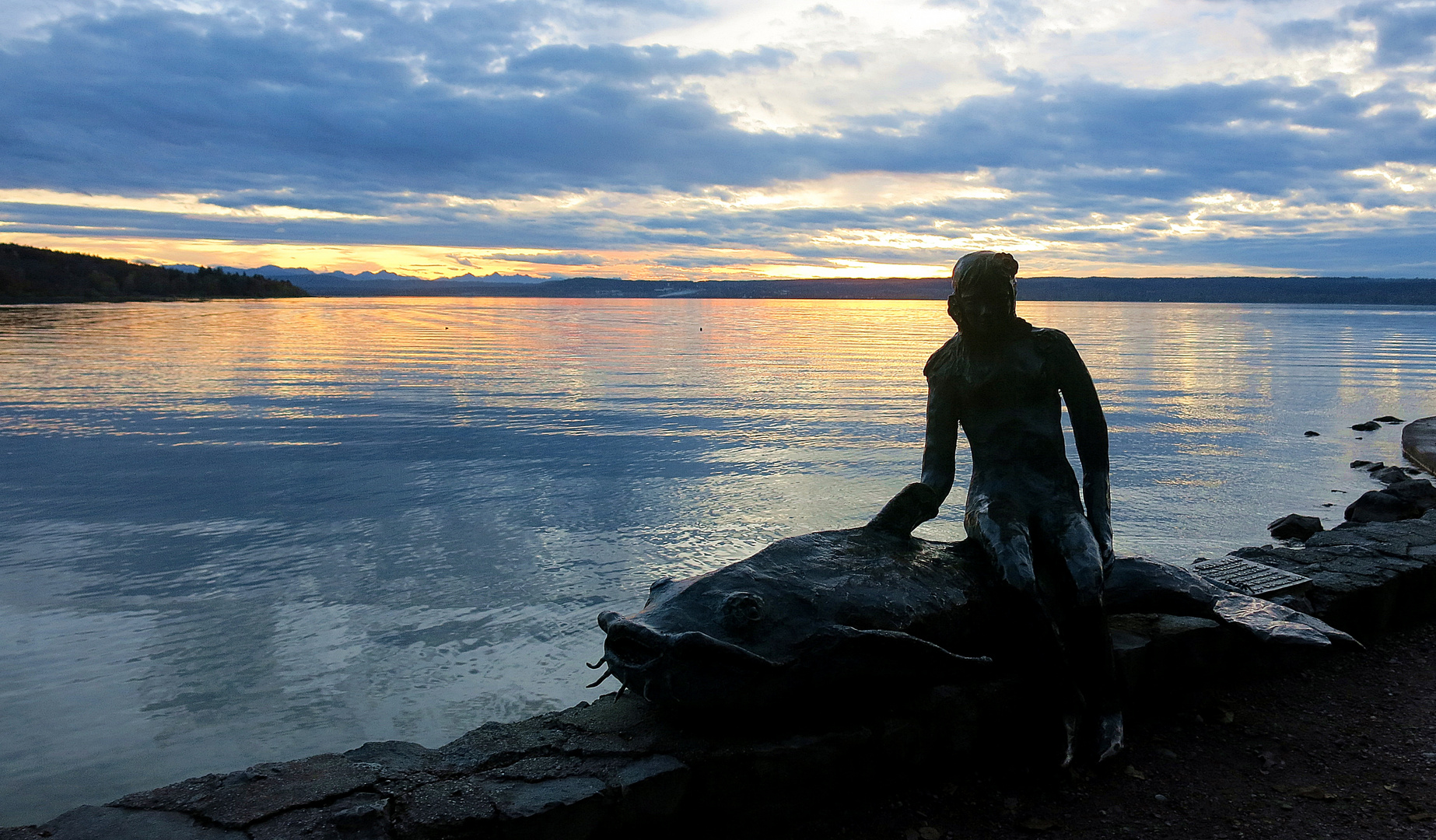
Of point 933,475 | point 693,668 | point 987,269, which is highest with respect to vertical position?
point 987,269

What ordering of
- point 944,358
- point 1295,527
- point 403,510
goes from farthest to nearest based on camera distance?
1. point 403,510
2. point 1295,527
3. point 944,358

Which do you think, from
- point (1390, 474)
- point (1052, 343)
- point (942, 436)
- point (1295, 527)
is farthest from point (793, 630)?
point (1390, 474)

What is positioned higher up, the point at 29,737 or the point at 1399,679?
the point at 1399,679

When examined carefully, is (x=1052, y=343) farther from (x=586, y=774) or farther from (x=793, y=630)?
(x=586, y=774)

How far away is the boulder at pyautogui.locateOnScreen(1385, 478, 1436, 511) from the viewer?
10727 mm

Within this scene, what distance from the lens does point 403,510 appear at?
11.0 meters

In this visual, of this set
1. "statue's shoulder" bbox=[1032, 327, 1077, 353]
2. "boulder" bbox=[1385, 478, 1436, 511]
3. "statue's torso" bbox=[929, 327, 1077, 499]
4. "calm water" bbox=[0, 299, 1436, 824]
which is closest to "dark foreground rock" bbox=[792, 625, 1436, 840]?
"statue's torso" bbox=[929, 327, 1077, 499]

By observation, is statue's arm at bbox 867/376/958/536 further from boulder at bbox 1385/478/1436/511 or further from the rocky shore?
boulder at bbox 1385/478/1436/511

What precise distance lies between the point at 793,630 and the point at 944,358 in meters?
1.97

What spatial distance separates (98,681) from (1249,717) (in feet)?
24.0

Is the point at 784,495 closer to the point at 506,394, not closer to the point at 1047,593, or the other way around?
the point at 1047,593

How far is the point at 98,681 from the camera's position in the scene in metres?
6.38

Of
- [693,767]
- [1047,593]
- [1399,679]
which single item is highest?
[1047,593]

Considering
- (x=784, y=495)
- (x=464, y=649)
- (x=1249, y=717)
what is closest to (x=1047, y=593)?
(x=1249, y=717)
